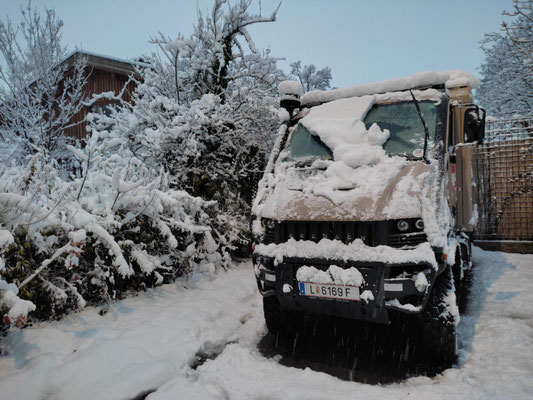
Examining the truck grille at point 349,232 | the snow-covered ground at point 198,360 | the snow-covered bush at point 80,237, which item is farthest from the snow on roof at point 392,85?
the snow-covered ground at point 198,360

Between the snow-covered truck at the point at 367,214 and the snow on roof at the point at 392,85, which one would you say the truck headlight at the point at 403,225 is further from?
the snow on roof at the point at 392,85

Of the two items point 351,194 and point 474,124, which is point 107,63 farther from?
point 351,194

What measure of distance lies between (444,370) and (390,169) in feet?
5.78

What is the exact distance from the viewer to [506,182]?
8.34m

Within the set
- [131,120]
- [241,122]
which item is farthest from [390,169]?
[131,120]

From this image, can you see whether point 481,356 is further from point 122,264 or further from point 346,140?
point 122,264

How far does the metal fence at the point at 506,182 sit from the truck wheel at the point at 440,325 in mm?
6110

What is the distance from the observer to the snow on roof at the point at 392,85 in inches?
161

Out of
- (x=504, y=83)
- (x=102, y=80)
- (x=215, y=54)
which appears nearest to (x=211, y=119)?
(x=215, y=54)

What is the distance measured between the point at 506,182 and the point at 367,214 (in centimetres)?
705

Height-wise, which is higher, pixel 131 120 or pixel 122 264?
pixel 131 120

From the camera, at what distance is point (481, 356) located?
3.27 meters

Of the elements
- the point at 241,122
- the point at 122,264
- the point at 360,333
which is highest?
the point at 241,122

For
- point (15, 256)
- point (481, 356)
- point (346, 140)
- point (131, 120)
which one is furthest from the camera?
point (131, 120)
